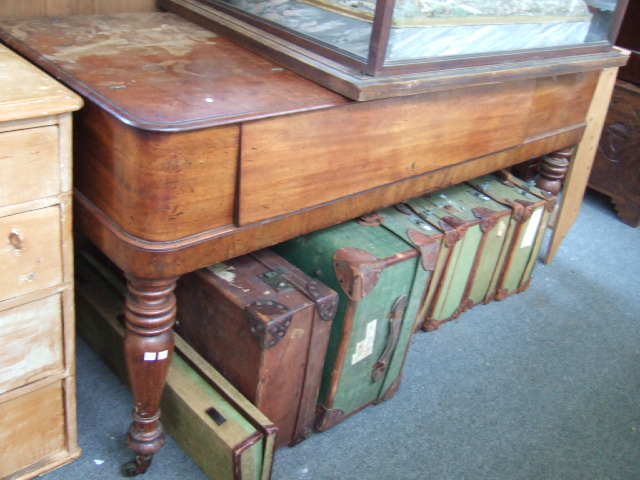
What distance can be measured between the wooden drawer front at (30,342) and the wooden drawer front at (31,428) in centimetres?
6

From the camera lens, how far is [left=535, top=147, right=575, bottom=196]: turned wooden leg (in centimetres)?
244

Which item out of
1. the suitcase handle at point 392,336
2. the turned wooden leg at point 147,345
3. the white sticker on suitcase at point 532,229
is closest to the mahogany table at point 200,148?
the turned wooden leg at point 147,345

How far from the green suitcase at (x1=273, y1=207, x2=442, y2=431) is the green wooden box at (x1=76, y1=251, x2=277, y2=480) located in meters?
0.29

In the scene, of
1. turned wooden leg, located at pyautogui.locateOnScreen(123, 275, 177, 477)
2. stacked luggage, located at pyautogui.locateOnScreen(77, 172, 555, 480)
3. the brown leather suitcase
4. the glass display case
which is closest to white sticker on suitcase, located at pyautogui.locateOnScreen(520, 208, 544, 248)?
stacked luggage, located at pyautogui.locateOnScreen(77, 172, 555, 480)

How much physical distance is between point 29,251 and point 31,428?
475 mm

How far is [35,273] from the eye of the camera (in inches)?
49.9

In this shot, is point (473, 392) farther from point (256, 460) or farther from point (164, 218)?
point (164, 218)

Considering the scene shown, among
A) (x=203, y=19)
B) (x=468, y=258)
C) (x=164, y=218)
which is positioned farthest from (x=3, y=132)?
(x=468, y=258)

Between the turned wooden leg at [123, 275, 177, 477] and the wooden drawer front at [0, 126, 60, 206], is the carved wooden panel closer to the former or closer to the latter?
the turned wooden leg at [123, 275, 177, 477]

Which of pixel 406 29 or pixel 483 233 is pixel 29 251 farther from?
pixel 483 233

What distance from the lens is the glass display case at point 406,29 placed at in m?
1.46

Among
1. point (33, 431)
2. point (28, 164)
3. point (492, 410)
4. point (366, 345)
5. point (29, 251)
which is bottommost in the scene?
point (492, 410)

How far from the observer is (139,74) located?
1.37 metres

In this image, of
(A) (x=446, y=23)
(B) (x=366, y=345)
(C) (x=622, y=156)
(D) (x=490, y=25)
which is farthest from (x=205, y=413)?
(C) (x=622, y=156)
